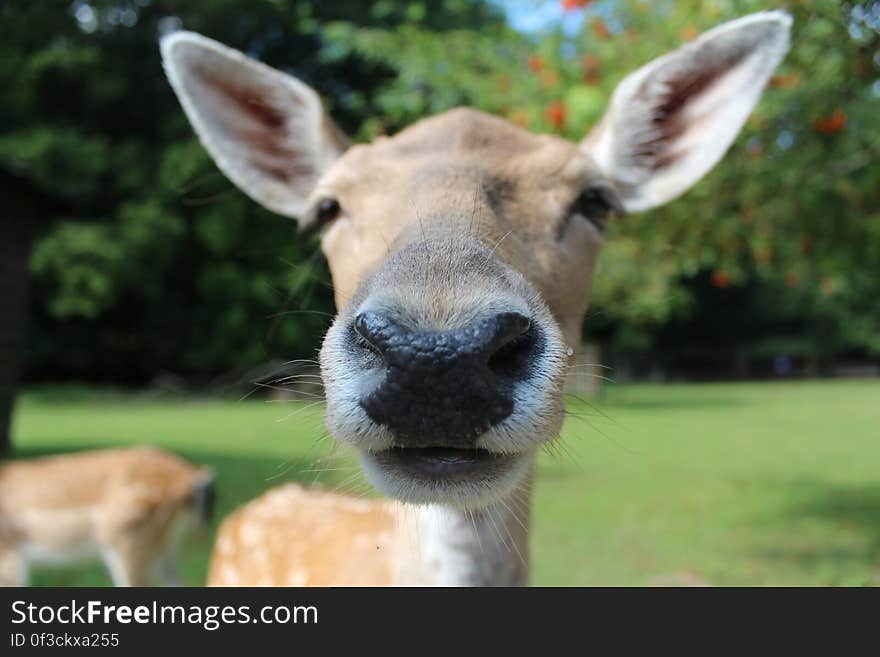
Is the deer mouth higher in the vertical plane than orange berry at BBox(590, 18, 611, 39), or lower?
lower

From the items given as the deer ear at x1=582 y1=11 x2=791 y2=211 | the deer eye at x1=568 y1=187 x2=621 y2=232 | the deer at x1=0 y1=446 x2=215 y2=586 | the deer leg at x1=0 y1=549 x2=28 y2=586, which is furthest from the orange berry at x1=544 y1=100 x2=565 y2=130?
the deer leg at x1=0 y1=549 x2=28 y2=586

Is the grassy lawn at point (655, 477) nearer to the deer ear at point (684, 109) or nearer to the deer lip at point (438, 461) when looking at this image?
the deer lip at point (438, 461)

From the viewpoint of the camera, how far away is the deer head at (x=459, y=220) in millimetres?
1652

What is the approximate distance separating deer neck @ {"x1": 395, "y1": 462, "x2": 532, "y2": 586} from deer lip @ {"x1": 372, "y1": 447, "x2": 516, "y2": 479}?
766 mm

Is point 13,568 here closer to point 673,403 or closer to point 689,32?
point 689,32

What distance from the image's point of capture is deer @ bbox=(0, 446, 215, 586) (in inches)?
224

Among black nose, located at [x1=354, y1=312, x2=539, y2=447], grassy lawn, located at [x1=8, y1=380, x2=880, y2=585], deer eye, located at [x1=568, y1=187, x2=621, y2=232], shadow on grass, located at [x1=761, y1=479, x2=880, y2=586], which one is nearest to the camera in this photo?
black nose, located at [x1=354, y1=312, x2=539, y2=447]

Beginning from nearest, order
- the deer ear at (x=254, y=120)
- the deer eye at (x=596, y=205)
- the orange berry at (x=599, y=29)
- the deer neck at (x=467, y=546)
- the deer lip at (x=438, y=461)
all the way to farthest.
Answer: the deer lip at (x=438, y=461), the deer neck at (x=467, y=546), the deer eye at (x=596, y=205), the deer ear at (x=254, y=120), the orange berry at (x=599, y=29)

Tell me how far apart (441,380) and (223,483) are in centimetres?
927

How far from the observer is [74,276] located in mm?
23391

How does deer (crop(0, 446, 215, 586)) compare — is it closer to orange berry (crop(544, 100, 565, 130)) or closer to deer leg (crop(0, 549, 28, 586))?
deer leg (crop(0, 549, 28, 586))

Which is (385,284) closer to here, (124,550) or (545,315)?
(545,315)

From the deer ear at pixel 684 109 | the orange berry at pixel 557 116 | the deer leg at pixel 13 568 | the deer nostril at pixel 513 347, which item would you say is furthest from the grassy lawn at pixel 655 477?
the orange berry at pixel 557 116

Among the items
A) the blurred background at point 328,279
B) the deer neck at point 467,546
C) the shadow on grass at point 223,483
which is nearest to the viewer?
the deer neck at point 467,546
